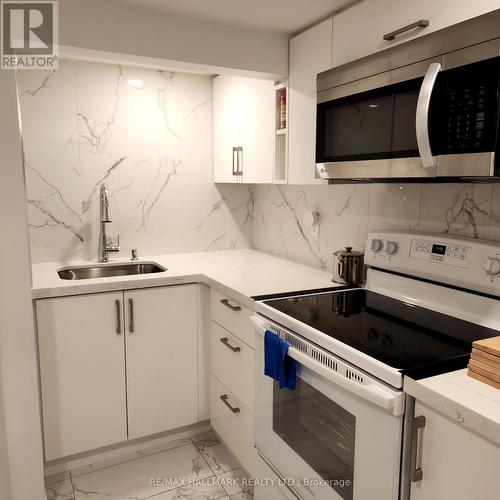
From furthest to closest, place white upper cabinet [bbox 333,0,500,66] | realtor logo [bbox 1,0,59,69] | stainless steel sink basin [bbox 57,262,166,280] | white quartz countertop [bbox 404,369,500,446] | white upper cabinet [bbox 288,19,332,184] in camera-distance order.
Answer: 1. stainless steel sink basin [bbox 57,262,166,280]
2. white upper cabinet [bbox 288,19,332,184]
3. realtor logo [bbox 1,0,59,69]
4. white upper cabinet [bbox 333,0,500,66]
5. white quartz countertop [bbox 404,369,500,446]

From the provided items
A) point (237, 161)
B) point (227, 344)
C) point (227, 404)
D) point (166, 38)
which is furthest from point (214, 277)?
point (166, 38)

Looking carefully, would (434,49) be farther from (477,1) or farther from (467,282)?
(467,282)

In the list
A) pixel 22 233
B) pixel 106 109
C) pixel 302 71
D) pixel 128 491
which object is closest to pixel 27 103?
pixel 106 109

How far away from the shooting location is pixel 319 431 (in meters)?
1.45

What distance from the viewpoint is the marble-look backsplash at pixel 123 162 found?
2.48 metres

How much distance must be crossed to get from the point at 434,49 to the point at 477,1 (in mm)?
164

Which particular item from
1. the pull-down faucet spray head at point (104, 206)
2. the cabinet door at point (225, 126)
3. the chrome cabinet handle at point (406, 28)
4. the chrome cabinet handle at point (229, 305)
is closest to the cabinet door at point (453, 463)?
the chrome cabinet handle at point (229, 305)

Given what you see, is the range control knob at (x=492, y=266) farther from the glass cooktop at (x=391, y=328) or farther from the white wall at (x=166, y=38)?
the white wall at (x=166, y=38)

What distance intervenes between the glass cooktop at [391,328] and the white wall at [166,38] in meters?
1.15

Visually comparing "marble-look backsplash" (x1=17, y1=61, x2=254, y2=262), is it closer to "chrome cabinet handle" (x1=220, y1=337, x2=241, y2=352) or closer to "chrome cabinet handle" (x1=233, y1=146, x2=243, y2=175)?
"chrome cabinet handle" (x1=233, y1=146, x2=243, y2=175)

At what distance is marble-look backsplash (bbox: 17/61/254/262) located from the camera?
248 cm

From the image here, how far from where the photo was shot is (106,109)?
261 centimetres

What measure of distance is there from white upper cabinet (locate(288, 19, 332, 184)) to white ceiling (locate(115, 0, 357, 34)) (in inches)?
2.4

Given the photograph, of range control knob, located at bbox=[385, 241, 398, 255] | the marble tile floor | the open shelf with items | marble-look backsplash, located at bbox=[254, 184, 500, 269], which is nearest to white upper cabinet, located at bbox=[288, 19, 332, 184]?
the open shelf with items
